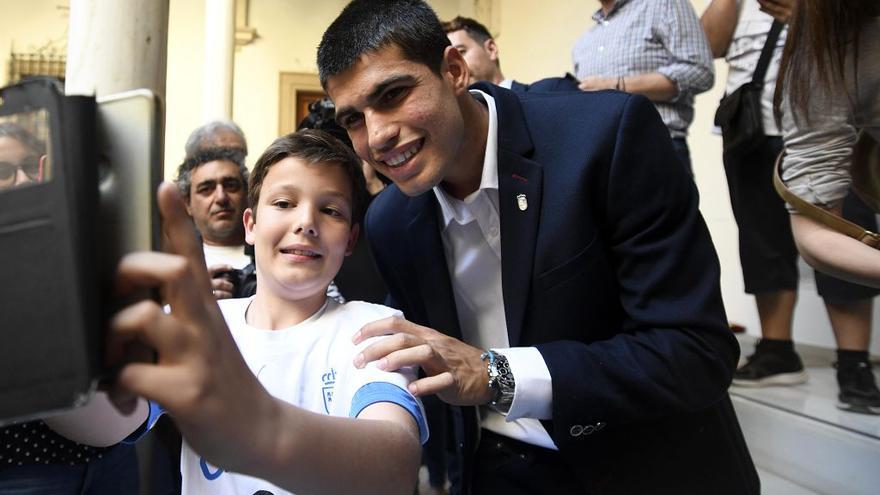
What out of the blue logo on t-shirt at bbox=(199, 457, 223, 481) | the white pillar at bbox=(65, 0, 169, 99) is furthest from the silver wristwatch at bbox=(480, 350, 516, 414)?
the white pillar at bbox=(65, 0, 169, 99)

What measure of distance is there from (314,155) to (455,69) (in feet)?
1.18

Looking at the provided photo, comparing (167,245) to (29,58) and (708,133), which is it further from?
(29,58)

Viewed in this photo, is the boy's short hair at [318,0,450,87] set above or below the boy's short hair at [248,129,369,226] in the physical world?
above

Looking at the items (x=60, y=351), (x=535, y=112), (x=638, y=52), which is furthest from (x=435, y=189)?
(x=638, y=52)

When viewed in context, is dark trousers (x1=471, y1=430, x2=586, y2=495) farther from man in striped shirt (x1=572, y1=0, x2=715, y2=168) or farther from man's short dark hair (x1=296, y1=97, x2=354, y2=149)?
man in striped shirt (x1=572, y1=0, x2=715, y2=168)

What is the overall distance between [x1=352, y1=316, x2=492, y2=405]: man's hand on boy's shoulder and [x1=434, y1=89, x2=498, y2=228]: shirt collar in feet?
1.23

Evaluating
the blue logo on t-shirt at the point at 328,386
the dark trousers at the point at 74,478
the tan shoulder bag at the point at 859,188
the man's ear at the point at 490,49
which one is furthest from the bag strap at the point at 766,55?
the dark trousers at the point at 74,478

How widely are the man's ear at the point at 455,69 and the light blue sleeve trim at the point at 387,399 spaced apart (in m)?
0.68

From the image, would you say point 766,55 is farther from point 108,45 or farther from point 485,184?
point 108,45

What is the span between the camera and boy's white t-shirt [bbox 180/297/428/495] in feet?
2.98

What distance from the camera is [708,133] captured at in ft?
12.5

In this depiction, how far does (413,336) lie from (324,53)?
0.66 m

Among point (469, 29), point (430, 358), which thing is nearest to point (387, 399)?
point (430, 358)

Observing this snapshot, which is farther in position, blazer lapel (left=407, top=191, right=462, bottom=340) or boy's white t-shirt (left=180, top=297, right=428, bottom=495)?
blazer lapel (left=407, top=191, right=462, bottom=340)
